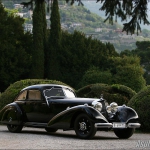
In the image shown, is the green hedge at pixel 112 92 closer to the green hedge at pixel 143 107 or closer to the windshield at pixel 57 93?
the green hedge at pixel 143 107

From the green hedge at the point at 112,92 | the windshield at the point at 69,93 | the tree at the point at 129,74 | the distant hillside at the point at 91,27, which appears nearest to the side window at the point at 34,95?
the windshield at the point at 69,93

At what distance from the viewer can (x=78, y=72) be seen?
6450 cm

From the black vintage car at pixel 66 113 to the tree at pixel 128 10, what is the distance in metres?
4.87

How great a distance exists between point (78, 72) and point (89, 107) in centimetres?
5122

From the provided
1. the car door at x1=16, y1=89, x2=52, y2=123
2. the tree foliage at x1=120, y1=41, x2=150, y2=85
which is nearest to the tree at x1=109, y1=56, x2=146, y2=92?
the tree foliage at x1=120, y1=41, x2=150, y2=85

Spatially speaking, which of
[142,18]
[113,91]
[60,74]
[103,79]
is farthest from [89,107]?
[60,74]

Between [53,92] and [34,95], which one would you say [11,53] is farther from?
[53,92]

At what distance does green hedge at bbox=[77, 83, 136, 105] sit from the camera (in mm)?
20328

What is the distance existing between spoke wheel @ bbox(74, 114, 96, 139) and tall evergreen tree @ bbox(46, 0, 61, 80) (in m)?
50.4

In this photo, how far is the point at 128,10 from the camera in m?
8.45

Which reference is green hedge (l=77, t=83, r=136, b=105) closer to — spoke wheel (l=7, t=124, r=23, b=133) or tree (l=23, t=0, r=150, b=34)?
spoke wheel (l=7, t=124, r=23, b=133)

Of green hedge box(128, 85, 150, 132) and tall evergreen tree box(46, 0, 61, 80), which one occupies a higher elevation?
green hedge box(128, 85, 150, 132)

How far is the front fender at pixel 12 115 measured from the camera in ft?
51.2

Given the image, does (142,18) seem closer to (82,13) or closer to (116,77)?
(116,77)
